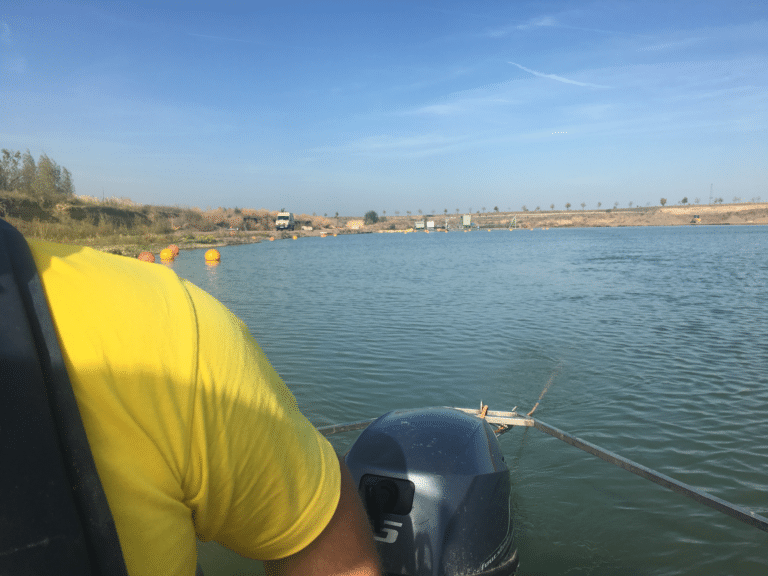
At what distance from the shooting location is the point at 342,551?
108cm

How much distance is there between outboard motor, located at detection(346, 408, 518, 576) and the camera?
8.31 ft

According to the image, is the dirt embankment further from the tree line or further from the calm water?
Answer: the calm water

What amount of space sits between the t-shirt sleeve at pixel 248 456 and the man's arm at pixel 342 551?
0.03 meters

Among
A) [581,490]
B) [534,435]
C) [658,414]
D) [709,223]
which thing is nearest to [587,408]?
[658,414]

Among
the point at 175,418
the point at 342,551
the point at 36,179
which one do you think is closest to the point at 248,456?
the point at 175,418

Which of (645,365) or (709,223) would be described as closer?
(645,365)

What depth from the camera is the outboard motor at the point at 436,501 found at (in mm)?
2533

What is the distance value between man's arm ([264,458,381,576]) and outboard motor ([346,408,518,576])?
5.02 ft

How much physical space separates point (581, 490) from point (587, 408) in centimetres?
248

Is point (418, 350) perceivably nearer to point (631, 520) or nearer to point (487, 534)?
point (631, 520)

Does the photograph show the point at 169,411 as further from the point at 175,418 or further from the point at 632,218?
the point at 632,218

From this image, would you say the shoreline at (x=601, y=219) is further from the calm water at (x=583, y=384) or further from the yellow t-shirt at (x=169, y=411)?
the yellow t-shirt at (x=169, y=411)

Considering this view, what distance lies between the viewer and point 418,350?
419 inches

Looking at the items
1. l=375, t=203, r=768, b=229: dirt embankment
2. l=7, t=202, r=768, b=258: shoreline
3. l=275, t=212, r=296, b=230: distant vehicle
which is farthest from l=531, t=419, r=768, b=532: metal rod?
l=375, t=203, r=768, b=229: dirt embankment
